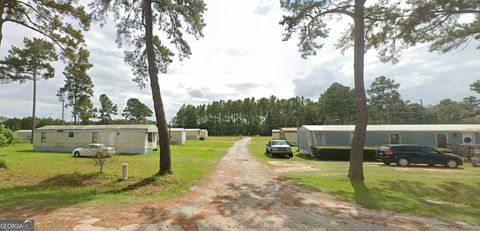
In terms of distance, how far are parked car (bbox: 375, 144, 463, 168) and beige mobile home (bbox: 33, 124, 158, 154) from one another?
22993 mm

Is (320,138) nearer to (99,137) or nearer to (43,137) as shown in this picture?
(99,137)

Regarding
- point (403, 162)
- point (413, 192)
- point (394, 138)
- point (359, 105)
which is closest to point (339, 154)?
point (403, 162)

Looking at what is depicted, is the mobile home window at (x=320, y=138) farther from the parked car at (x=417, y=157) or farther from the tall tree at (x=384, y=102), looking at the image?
the tall tree at (x=384, y=102)

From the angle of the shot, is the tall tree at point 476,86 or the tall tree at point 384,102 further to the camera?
the tall tree at point 384,102

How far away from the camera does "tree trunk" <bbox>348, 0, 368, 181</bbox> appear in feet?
43.4

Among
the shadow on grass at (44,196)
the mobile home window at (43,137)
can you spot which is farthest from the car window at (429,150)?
the mobile home window at (43,137)

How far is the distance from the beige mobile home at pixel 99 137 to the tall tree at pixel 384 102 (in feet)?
226

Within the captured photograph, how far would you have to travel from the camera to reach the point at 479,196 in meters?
11.0

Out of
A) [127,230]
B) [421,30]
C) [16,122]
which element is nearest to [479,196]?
[421,30]

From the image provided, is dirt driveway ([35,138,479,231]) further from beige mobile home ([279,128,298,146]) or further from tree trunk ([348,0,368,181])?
beige mobile home ([279,128,298,146])

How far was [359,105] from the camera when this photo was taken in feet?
43.9

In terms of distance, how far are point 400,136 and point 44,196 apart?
102 feet

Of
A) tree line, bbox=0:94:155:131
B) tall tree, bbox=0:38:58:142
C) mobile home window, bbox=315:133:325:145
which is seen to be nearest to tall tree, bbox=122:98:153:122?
tree line, bbox=0:94:155:131

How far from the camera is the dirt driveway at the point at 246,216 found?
6637 mm
